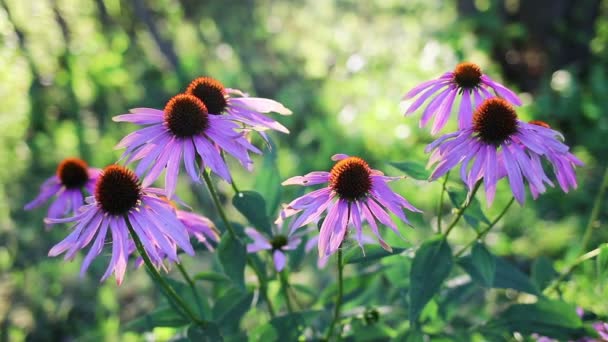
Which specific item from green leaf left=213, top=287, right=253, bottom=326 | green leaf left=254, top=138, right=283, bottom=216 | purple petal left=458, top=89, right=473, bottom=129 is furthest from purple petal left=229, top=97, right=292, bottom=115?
green leaf left=213, top=287, right=253, bottom=326

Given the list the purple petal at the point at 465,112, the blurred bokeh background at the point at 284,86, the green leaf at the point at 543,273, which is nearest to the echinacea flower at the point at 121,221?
the purple petal at the point at 465,112

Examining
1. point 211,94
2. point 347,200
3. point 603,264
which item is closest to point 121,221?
point 211,94

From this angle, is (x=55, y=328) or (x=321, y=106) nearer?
(x=55, y=328)

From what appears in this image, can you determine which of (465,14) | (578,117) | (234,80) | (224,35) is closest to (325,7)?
(224,35)

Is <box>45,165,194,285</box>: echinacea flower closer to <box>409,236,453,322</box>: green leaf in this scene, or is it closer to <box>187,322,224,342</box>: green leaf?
<box>187,322,224,342</box>: green leaf

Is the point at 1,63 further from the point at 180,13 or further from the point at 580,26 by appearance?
the point at 580,26

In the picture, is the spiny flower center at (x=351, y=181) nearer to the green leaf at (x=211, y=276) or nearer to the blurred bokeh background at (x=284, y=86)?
the green leaf at (x=211, y=276)
